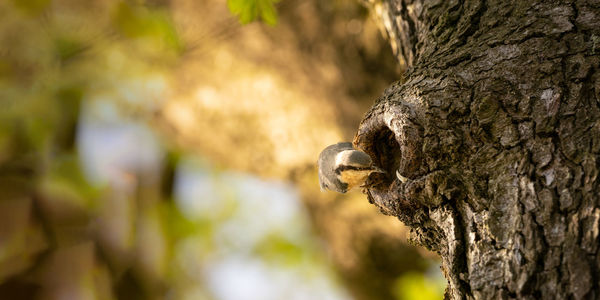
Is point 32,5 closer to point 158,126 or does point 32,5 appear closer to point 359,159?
point 158,126

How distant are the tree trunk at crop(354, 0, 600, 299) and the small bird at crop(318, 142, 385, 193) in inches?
2.5

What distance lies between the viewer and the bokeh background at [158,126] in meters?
2.76

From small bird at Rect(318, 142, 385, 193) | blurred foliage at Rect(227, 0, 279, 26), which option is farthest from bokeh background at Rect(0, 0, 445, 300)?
small bird at Rect(318, 142, 385, 193)

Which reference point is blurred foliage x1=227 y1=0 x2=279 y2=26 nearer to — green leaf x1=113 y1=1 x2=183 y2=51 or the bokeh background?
the bokeh background

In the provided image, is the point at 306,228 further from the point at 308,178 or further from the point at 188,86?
the point at 188,86

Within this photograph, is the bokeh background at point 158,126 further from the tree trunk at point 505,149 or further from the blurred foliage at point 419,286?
the tree trunk at point 505,149

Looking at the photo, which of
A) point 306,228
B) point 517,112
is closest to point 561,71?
point 517,112

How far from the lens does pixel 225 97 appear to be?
3.14 m

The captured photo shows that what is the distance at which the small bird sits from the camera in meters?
0.98

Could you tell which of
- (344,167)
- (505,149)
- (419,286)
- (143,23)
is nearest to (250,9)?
(344,167)

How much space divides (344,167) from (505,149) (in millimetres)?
353

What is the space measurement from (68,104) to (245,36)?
1.60 m

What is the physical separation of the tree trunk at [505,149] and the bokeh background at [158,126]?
1396 millimetres

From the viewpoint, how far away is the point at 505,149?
0.78m
